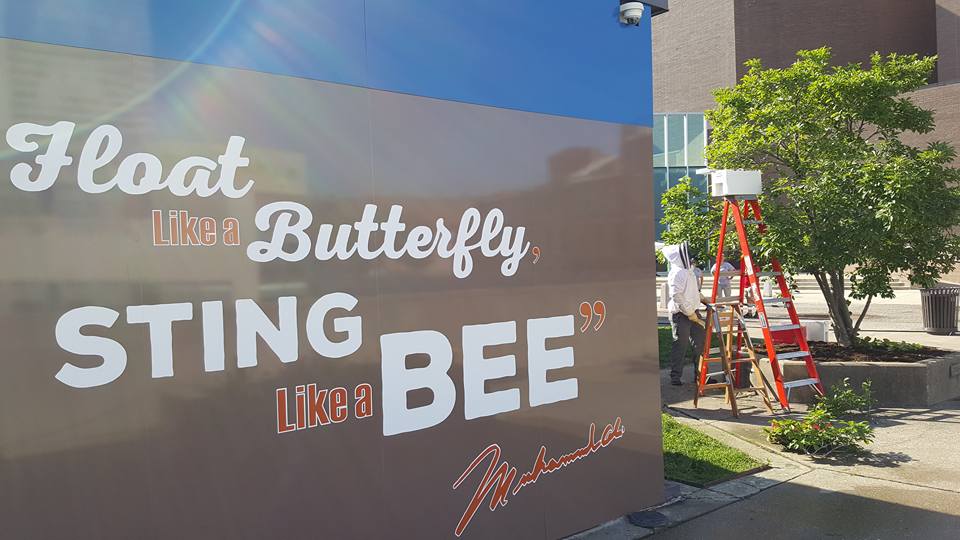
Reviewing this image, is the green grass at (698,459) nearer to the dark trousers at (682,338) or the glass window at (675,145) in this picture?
the dark trousers at (682,338)

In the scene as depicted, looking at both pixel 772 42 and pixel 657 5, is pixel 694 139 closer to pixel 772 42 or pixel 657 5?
pixel 772 42

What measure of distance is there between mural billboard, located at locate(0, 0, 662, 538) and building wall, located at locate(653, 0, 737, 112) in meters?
34.8

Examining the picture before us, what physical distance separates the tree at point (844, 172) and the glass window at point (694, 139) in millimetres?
21562

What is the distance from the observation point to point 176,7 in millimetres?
3617

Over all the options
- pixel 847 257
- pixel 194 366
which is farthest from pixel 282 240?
pixel 847 257

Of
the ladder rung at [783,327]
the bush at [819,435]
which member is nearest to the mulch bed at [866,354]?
the ladder rung at [783,327]

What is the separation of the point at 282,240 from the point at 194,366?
734 millimetres

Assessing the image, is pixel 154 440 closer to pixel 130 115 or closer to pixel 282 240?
pixel 282 240

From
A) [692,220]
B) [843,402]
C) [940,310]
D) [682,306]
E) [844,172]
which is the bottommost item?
[843,402]

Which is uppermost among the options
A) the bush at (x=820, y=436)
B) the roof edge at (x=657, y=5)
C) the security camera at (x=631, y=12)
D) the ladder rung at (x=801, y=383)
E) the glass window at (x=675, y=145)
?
the glass window at (x=675, y=145)

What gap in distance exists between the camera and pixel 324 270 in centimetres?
409

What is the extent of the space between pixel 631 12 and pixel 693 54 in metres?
37.4

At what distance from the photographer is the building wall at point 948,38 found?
35719mm

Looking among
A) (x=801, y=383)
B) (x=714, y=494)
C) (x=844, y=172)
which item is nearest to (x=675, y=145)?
(x=844, y=172)
